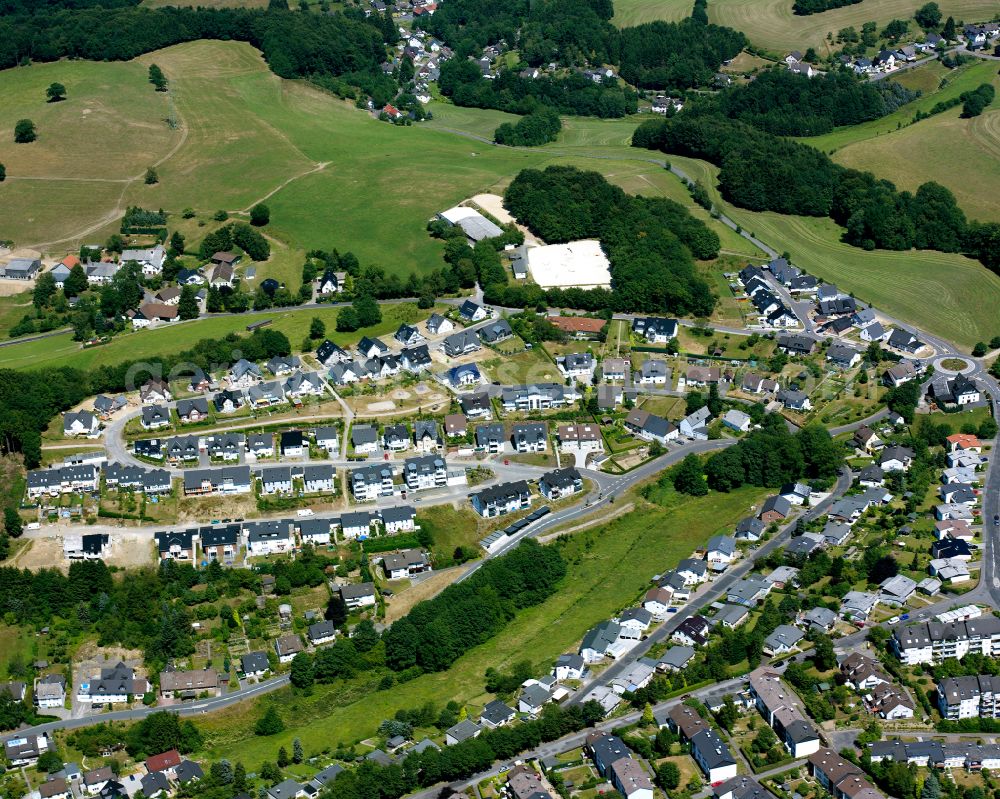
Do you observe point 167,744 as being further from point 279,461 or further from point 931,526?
point 931,526

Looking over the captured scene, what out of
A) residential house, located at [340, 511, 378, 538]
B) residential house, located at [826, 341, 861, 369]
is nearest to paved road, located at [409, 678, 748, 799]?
residential house, located at [340, 511, 378, 538]

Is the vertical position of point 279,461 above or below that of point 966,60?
below

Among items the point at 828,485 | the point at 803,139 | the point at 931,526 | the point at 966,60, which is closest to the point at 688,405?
the point at 828,485

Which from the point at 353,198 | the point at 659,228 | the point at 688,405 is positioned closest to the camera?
the point at 688,405

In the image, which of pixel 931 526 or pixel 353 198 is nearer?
pixel 931 526

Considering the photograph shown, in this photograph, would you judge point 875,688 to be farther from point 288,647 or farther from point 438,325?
point 438,325

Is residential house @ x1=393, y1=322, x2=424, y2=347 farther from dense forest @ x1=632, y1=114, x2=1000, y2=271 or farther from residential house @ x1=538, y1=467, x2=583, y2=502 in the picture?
dense forest @ x1=632, y1=114, x2=1000, y2=271

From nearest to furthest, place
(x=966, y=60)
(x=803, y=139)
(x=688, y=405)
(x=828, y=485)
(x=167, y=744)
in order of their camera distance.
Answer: (x=167, y=744) → (x=828, y=485) → (x=688, y=405) → (x=803, y=139) → (x=966, y=60)

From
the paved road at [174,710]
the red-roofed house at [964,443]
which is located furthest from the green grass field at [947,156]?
the paved road at [174,710]
